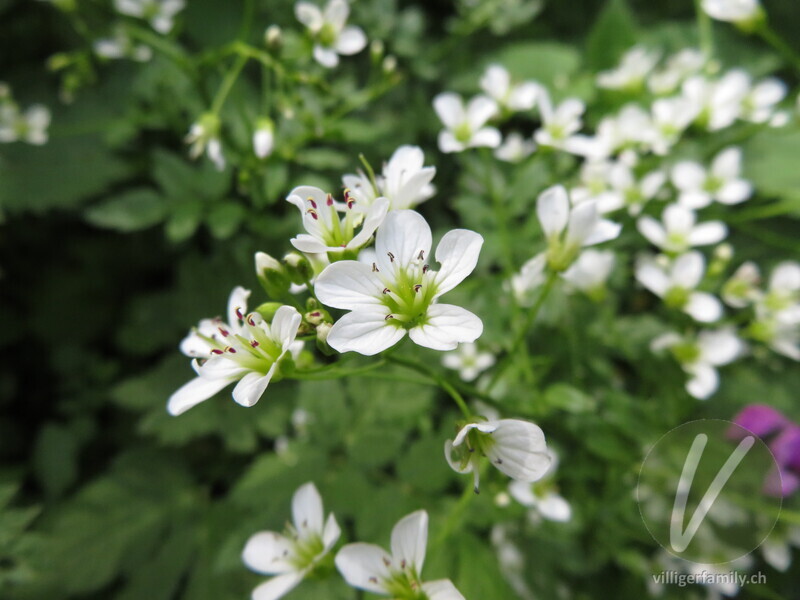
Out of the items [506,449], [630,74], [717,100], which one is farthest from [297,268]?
[630,74]

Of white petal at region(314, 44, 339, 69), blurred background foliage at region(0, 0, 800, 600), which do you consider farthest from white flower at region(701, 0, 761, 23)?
white petal at region(314, 44, 339, 69)

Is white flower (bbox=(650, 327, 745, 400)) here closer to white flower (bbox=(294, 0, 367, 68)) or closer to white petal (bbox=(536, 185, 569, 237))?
white petal (bbox=(536, 185, 569, 237))

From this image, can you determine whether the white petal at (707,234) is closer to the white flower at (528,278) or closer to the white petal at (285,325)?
the white flower at (528,278)

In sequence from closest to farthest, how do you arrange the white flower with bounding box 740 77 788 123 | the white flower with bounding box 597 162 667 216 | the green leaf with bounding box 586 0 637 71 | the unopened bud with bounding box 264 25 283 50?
the unopened bud with bounding box 264 25 283 50 < the white flower with bounding box 597 162 667 216 < the white flower with bounding box 740 77 788 123 < the green leaf with bounding box 586 0 637 71

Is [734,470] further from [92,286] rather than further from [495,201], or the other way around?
[92,286]

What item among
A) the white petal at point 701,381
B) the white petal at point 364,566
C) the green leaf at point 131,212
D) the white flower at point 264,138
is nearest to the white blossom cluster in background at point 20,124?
the green leaf at point 131,212

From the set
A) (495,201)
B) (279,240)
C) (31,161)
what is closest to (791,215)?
(495,201)
